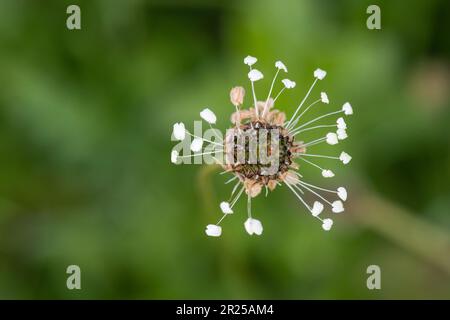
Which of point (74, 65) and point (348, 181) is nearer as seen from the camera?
point (348, 181)

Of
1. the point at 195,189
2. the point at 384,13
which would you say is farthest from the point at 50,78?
the point at 384,13

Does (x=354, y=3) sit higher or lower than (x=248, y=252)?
higher

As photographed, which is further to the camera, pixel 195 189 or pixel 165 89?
pixel 165 89

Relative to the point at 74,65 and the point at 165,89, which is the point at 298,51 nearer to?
the point at 165,89

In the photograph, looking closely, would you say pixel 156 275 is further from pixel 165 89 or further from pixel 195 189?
pixel 165 89

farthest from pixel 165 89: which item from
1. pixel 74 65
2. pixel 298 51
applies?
pixel 298 51

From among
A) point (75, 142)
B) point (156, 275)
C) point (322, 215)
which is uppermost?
point (75, 142)
